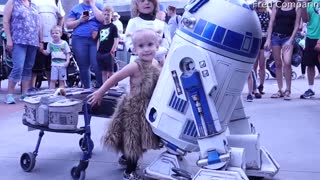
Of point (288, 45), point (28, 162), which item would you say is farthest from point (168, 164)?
point (288, 45)

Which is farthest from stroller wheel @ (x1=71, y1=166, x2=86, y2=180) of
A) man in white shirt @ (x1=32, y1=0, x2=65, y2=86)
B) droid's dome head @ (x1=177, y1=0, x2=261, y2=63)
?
man in white shirt @ (x1=32, y1=0, x2=65, y2=86)

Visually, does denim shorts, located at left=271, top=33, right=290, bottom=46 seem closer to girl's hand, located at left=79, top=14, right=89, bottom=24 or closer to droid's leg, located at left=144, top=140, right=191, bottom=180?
girl's hand, located at left=79, top=14, right=89, bottom=24

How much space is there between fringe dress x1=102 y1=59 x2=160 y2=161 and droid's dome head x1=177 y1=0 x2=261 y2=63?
593mm

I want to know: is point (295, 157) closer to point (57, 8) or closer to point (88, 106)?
point (88, 106)

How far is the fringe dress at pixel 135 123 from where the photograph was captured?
3999 millimetres

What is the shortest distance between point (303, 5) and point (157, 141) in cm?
543

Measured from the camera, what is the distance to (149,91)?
4086 millimetres

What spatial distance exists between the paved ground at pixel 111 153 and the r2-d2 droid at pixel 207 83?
2.82ft

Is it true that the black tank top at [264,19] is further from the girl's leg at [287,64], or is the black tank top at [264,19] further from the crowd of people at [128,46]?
the girl's leg at [287,64]

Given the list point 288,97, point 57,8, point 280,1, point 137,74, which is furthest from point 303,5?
point 137,74

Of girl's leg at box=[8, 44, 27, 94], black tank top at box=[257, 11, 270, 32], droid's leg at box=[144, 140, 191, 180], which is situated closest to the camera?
droid's leg at box=[144, 140, 191, 180]

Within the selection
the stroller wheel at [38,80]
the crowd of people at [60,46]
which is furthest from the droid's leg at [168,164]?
the stroller wheel at [38,80]

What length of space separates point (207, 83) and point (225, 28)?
1.24 ft

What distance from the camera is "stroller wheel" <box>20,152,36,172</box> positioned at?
4512 mm
